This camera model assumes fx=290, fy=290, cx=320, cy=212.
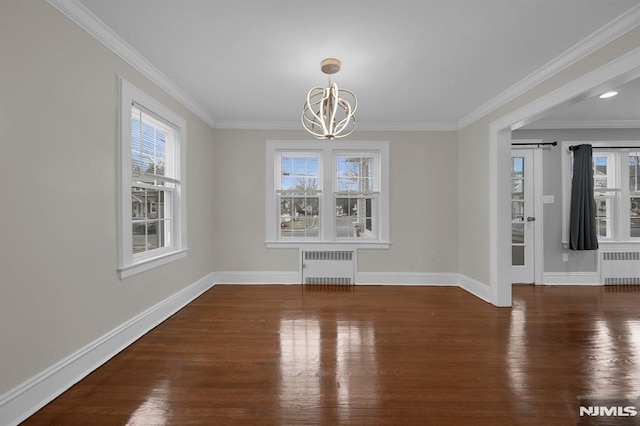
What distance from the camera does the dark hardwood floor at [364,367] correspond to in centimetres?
172

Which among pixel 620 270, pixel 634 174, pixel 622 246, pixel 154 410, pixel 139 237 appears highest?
pixel 634 174

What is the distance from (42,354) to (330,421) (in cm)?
178

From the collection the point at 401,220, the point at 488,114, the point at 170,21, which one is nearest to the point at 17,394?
the point at 170,21

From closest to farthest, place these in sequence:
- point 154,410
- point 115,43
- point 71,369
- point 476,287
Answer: point 154,410
point 71,369
point 115,43
point 476,287

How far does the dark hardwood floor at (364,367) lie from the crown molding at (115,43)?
2.51m

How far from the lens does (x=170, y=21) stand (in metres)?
2.14

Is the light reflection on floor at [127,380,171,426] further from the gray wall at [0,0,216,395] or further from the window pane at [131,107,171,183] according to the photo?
the window pane at [131,107,171,183]

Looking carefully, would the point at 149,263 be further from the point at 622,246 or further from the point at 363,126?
the point at 622,246

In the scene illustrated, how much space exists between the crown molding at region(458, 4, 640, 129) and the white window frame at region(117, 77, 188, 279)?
382 cm

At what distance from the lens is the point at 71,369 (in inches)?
77.5

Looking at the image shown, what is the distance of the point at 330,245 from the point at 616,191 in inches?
184

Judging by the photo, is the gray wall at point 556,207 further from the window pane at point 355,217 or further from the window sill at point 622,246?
the window pane at point 355,217

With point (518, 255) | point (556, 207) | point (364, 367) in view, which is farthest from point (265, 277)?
point (556, 207)

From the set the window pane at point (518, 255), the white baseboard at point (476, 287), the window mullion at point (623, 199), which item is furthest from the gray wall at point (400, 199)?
the window mullion at point (623, 199)
